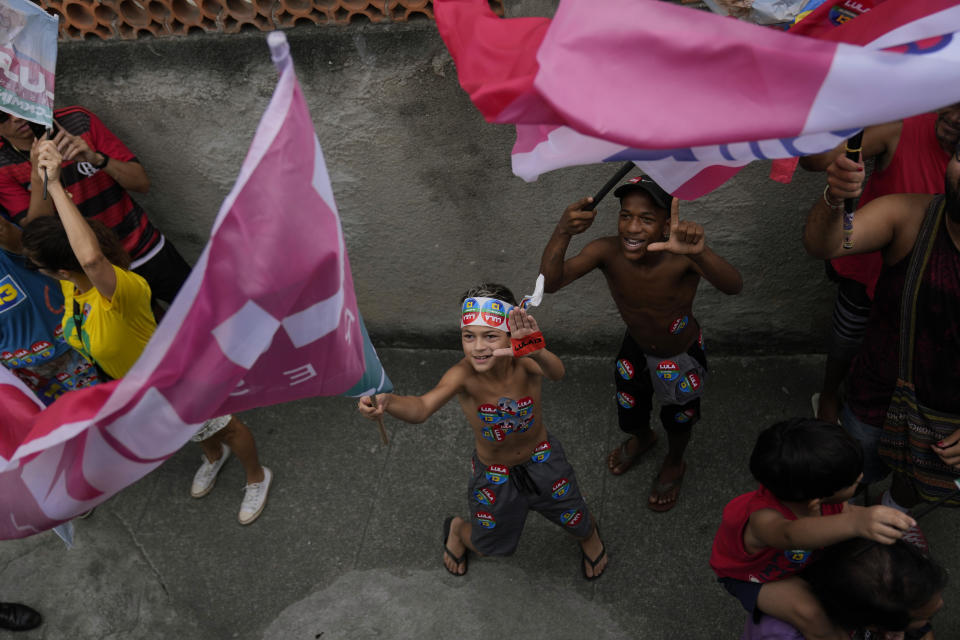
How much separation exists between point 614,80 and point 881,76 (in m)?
0.63

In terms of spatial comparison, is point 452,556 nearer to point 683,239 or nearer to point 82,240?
point 683,239

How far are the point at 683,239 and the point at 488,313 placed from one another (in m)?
0.73

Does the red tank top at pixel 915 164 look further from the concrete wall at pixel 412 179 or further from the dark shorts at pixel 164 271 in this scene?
the dark shorts at pixel 164 271

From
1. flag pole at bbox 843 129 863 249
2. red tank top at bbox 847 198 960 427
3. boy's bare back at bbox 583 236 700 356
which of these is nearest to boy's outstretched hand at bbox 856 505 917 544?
red tank top at bbox 847 198 960 427

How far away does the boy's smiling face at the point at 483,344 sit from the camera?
9.60 ft

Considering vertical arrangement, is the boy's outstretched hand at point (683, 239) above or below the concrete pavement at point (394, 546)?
above

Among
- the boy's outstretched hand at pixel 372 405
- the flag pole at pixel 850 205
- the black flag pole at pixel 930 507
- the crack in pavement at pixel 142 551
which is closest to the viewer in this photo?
the black flag pole at pixel 930 507

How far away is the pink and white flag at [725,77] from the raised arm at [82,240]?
1.70 meters

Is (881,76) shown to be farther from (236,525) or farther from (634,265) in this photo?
(236,525)

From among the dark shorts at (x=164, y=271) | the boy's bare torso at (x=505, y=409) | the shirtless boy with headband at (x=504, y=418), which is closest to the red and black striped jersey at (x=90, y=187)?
the dark shorts at (x=164, y=271)

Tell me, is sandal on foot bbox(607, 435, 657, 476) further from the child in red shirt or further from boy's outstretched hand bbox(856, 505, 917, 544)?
boy's outstretched hand bbox(856, 505, 917, 544)

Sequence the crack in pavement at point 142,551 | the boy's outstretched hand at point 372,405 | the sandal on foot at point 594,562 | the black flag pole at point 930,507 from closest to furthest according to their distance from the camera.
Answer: the black flag pole at point 930,507
the boy's outstretched hand at point 372,405
the sandal on foot at point 594,562
the crack in pavement at point 142,551

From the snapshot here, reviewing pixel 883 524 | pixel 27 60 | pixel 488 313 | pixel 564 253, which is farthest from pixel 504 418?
pixel 27 60

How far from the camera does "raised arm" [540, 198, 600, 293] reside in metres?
3.02
